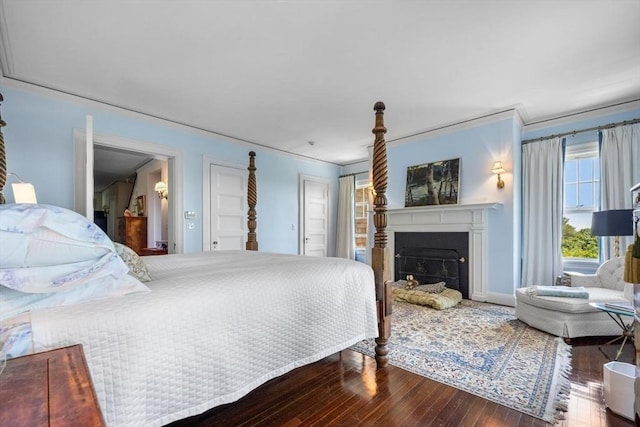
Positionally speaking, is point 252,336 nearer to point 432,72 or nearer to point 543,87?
point 432,72

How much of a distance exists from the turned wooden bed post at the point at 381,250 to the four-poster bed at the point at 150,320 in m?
0.63

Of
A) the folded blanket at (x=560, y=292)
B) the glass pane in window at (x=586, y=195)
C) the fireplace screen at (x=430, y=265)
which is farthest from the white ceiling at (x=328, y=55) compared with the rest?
the folded blanket at (x=560, y=292)

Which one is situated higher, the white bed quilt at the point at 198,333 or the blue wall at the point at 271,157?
the blue wall at the point at 271,157

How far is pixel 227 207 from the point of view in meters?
4.85

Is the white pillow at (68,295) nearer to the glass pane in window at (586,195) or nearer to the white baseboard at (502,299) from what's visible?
the white baseboard at (502,299)

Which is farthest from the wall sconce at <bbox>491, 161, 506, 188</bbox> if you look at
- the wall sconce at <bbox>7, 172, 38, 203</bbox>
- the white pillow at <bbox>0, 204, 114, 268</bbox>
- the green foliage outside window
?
the wall sconce at <bbox>7, 172, 38, 203</bbox>

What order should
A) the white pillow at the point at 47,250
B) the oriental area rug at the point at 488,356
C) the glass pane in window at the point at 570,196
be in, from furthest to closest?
the glass pane in window at the point at 570,196
the oriental area rug at the point at 488,356
the white pillow at the point at 47,250

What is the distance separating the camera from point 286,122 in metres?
4.30

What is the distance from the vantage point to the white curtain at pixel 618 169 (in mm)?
3404

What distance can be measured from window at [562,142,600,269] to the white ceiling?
0.61 m

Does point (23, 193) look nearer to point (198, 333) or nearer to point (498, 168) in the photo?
point (198, 333)

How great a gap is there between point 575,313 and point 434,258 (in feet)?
6.42

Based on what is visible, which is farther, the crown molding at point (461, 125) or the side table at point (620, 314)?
the crown molding at point (461, 125)

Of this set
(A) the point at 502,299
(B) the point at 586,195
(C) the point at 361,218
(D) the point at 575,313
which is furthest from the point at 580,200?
(C) the point at 361,218
